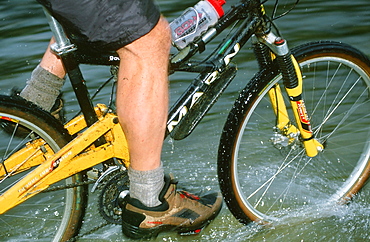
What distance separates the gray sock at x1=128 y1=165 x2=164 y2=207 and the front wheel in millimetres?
473

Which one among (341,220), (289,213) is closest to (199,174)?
(289,213)

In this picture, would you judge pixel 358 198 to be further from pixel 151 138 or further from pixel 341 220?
pixel 151 138

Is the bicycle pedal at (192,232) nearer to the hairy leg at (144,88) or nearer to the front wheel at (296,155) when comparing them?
the front wheel at (296,155)

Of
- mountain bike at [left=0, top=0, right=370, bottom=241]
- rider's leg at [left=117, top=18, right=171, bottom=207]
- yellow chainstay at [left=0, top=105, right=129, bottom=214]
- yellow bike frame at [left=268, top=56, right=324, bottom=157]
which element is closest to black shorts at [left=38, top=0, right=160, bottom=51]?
rider's leg at [left=117, top=18, right=171, bottom=207]

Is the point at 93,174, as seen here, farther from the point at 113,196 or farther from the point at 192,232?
the point at 192,232

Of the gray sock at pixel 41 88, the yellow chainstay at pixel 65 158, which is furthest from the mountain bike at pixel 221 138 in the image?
the gray sock at pixel 41 88

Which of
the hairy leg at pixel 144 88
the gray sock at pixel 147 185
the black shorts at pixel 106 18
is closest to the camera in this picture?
the black shorts at pixel 106 18

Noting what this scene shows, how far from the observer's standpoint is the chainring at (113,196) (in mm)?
2697

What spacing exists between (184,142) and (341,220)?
139 centimetres

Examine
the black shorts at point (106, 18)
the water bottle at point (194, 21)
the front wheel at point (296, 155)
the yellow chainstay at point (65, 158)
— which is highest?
the black shorts at point (106, 18)

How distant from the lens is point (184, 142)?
13.4 feet

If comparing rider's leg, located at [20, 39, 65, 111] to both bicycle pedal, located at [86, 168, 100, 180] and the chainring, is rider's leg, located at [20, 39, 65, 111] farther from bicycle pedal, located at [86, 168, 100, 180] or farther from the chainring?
the chainring

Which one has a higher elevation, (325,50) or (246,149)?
(325,50)

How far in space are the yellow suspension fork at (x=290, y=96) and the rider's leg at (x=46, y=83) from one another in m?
1.08
